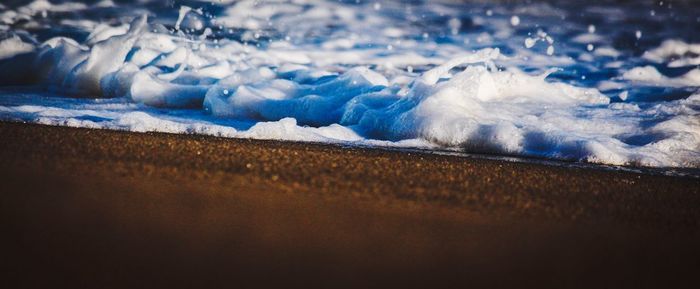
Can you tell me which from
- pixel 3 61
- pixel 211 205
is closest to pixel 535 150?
pixel 211 205

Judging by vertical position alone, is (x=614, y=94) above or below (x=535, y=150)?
above

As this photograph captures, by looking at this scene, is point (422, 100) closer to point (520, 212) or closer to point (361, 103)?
point (361, 103)

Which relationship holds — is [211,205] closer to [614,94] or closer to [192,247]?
[192,247]

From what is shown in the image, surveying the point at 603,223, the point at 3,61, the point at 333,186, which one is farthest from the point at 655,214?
the point at 3,61

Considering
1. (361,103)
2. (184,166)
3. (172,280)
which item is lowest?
(172,280)

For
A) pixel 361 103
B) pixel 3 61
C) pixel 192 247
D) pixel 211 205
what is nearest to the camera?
pixel 192 247

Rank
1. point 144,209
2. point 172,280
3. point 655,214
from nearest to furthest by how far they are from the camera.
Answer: point 172,280
point 144,209
point 655,214

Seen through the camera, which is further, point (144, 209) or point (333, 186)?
point (333, 186)
